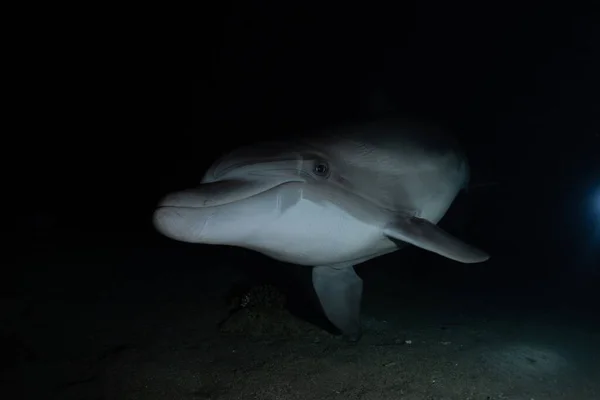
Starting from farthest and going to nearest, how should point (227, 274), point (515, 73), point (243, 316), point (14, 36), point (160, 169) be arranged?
point (14, 36) → point (160, 169) → point (515, 73) → point (227, 274) → point (243, 316)

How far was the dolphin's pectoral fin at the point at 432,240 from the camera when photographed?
3635 mm

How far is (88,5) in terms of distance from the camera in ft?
58.7

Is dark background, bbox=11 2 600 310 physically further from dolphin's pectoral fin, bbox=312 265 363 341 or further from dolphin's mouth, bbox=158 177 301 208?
dolphin's mouth, bbox=158 177 301 208

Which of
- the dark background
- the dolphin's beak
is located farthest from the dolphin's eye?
the dark background

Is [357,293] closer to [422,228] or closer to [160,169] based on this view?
[422,228]

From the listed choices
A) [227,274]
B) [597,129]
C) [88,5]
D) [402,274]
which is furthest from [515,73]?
[88,5]

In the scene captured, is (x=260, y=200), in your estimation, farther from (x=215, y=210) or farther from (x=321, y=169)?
(x=321, y=169)

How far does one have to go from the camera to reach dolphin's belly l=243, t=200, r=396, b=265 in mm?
3385

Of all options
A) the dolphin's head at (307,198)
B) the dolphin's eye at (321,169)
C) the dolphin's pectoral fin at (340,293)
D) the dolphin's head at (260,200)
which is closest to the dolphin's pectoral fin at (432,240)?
the dolphin's head at (307,198)

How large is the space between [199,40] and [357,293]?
1372cm

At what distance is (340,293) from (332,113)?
10746 mm

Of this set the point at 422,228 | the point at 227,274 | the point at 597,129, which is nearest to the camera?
the point at 422,228

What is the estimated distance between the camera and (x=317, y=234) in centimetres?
356

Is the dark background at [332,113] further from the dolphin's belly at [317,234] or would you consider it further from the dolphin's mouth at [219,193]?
the dolphin's mouth at [219,193]
